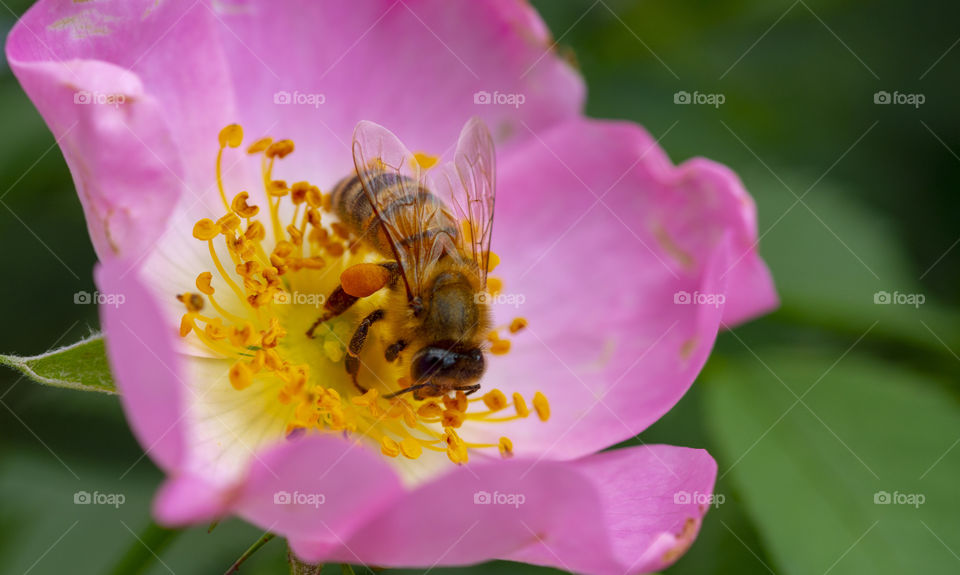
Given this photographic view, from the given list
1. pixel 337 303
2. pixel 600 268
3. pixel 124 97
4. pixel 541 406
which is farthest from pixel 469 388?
pixel 124 97

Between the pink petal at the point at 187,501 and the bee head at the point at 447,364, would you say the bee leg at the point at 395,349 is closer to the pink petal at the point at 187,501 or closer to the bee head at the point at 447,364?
the bee head at the point at 447,364

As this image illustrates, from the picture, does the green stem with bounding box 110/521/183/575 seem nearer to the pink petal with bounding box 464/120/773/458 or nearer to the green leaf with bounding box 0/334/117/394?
the green leaf with bounding box 0/334/117/394

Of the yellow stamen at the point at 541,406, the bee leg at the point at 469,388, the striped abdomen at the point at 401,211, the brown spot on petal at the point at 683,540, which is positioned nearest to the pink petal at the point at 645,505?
the brown spot on petal at the point at 683,540

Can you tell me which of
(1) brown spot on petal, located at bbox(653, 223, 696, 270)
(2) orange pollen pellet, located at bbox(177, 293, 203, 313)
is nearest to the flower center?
(2) orange pollen pellet, located at bbox(177, 293, 203, 313)

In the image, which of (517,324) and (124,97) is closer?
(124,97)

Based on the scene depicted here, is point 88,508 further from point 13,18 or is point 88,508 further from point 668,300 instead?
point 668,300

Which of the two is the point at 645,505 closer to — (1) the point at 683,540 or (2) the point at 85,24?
(1) the point at 683,540

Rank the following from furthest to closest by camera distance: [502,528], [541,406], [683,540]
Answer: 1. [541,406]
2. [683,540]
3. [502,528]
